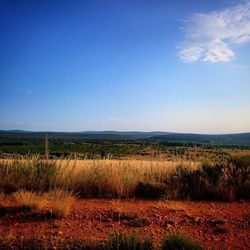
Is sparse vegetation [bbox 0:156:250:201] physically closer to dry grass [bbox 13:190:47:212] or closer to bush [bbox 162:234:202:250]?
dry grass [bbox 13:190:47:212]

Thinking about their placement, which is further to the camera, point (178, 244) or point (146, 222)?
point (146, 222)

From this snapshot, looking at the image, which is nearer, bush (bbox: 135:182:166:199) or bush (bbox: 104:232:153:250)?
bush (bbox: 104:232:153:250)

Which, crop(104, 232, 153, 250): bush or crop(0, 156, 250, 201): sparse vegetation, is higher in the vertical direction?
crop(0, 156, 250, 201): sparse vegetation

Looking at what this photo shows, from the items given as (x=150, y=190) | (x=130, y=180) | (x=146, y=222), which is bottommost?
(x=146, y=222)

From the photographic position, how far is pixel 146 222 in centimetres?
740

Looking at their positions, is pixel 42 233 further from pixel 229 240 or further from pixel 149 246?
pixel 229 240

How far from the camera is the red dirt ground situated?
21.7 feet

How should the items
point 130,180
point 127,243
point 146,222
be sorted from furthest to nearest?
1. point 130,180
2. point 146,222
3. point 127,243

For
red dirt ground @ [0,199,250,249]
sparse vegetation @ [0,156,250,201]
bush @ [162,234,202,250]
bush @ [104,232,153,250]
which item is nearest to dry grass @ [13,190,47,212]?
red dirt ground @ [0,199,250,249]

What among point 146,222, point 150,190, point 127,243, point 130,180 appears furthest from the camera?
point 130,180

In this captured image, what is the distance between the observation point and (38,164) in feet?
37.2

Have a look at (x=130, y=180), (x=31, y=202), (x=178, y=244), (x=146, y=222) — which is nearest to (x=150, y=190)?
(x=130, y=180)

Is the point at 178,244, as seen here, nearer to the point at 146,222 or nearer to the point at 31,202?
the point at 146,222

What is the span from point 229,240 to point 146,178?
4.89 m
